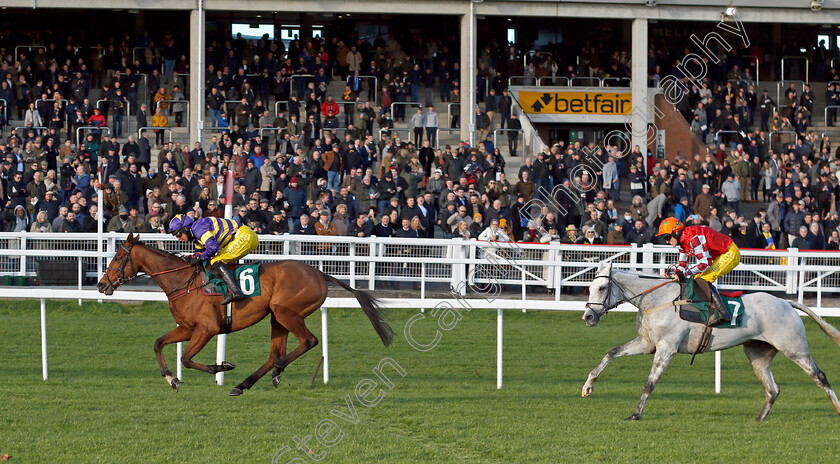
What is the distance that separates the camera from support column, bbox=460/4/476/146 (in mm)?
23297

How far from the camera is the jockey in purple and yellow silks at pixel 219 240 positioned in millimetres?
8703

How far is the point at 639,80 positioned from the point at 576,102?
5.11 ft

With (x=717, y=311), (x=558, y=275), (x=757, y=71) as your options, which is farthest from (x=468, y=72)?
(x=717, y=311)

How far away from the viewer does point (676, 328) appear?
367 inches

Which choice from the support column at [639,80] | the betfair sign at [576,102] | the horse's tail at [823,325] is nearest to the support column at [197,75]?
the betfair sign at [576,102]

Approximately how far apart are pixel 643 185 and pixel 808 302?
4.77 metres

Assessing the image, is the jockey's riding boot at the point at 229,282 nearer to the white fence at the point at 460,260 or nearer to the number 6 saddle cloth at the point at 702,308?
the number 6 saddle cloth at the point at 702,308

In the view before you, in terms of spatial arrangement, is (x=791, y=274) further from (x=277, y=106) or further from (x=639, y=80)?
(x=277, y=106)

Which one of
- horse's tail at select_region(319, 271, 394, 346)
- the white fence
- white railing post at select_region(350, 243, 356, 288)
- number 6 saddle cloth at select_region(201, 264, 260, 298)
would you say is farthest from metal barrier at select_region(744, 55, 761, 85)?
number 6 saddle cloth at select_region(201, 264, 260, 298)

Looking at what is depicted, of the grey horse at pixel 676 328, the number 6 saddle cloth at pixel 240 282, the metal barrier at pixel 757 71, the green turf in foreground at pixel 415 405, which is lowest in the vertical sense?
the green turf in foreground at pixel 415 405

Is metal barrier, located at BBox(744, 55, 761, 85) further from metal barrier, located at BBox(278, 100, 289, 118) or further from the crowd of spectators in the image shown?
metal barrier, located at BBox(278, 100, 289, 118)

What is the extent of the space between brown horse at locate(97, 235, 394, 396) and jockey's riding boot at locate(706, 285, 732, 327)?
2.99 metres

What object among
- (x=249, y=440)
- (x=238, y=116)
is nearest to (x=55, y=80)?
(x=238, y=116)

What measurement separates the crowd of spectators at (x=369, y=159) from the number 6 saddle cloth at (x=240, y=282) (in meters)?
6.46
